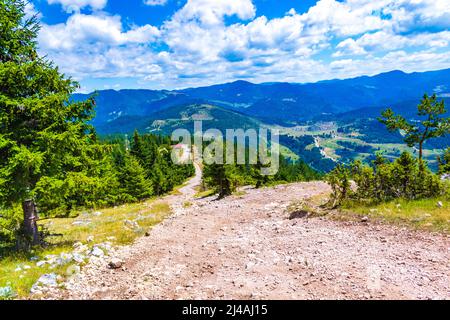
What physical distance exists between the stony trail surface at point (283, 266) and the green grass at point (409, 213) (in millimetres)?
821

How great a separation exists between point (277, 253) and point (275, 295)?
3.92 meters

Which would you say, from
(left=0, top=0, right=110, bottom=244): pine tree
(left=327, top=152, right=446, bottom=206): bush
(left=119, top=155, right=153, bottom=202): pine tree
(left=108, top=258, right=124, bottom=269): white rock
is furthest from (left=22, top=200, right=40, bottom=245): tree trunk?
(left=119, top=155, right=153, bottom=202): pine tree

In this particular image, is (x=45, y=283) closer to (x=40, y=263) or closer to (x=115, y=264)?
(x=40, y=263)

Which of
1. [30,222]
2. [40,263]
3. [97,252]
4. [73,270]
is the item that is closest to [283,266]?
[73,270]

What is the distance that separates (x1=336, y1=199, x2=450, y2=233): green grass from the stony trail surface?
0.82 m

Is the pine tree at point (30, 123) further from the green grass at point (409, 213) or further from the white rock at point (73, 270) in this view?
the green grass at point (409, 213)

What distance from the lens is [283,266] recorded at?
11367 mm

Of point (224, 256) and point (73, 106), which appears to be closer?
point (224, 256)

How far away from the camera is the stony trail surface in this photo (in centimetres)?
921

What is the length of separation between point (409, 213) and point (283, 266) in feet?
27.7

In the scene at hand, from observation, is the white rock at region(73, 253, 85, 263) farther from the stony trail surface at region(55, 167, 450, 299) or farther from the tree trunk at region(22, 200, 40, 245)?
the tree trunk at region(22, 200, 40, 245)

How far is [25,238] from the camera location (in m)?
15.6
